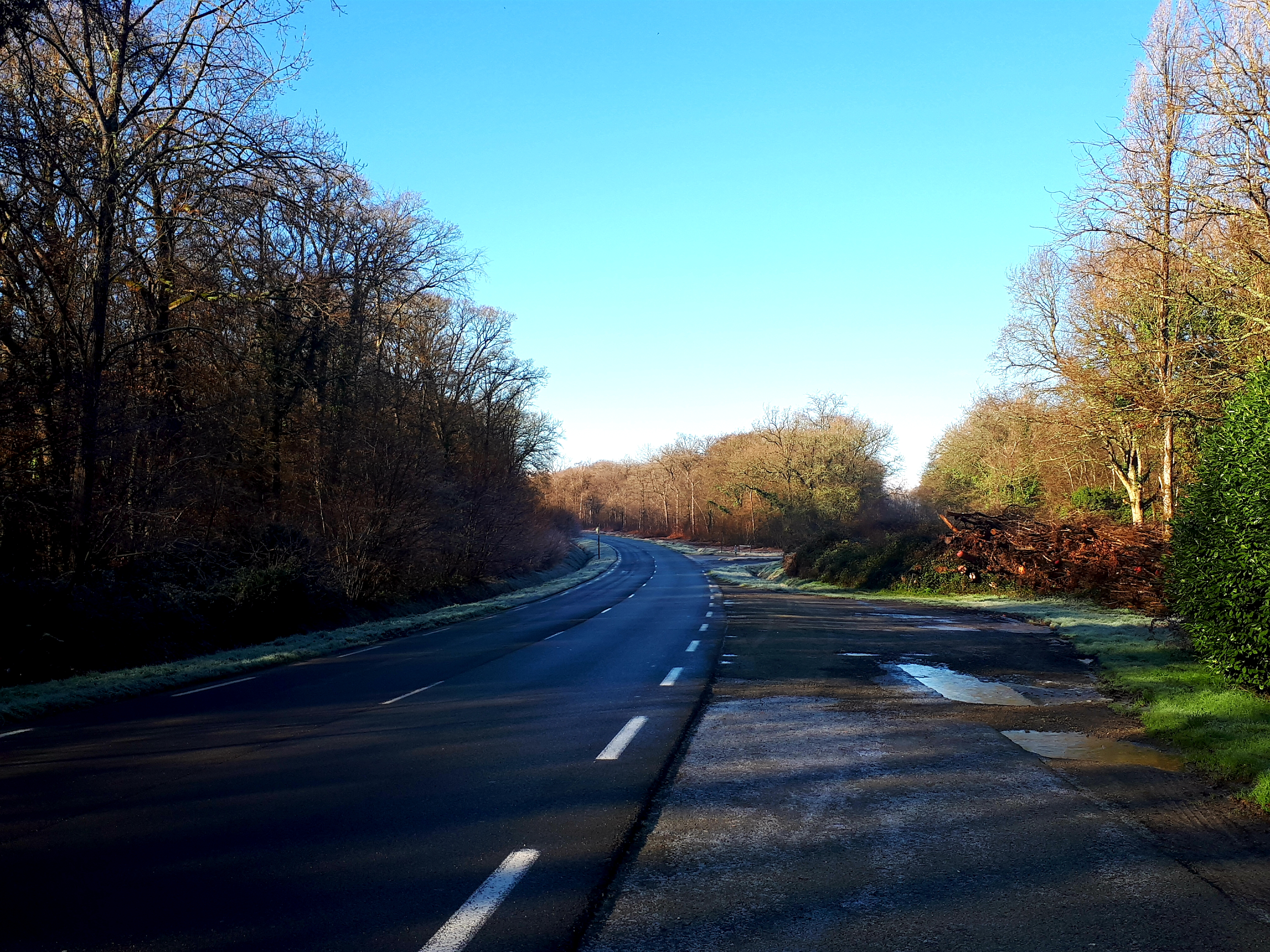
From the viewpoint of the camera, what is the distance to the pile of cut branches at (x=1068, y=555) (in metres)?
21.2

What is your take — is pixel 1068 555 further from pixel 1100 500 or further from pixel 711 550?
pixel 711 550

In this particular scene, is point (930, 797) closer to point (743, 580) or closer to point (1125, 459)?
point (1125, 459)

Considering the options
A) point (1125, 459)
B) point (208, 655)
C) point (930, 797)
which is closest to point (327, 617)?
point (208, 655)

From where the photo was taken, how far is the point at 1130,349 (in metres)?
22.1

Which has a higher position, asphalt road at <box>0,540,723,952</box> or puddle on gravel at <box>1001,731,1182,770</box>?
A: puddle on gravel at <box>1001,731,1182,770</box>

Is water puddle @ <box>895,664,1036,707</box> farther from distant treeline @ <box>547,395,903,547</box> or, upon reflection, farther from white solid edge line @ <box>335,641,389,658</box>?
distant treeline @ <box>547,395,903,547</box>

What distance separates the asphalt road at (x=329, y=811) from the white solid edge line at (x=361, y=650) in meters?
3.40

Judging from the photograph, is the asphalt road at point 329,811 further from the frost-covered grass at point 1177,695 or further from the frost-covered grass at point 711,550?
the frost-covered grass at point 711,550

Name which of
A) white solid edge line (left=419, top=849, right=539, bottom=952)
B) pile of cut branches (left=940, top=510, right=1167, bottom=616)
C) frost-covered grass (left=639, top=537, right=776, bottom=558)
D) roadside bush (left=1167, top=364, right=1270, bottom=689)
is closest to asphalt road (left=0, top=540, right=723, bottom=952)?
white solid edge line (left=419, top=849, right=539, bottom=952)

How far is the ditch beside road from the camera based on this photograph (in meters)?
4.02

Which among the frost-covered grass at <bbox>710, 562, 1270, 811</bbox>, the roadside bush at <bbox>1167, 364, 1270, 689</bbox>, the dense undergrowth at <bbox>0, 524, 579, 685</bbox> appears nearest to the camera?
the frost-covered grass at <bbox>710, 562, 1270, 811</bbox>

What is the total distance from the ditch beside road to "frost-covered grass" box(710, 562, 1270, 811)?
0.31 metres

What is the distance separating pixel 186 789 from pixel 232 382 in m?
19.9

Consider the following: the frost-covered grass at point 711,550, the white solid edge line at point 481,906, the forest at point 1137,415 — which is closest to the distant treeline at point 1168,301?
the forest at point 1137,415
